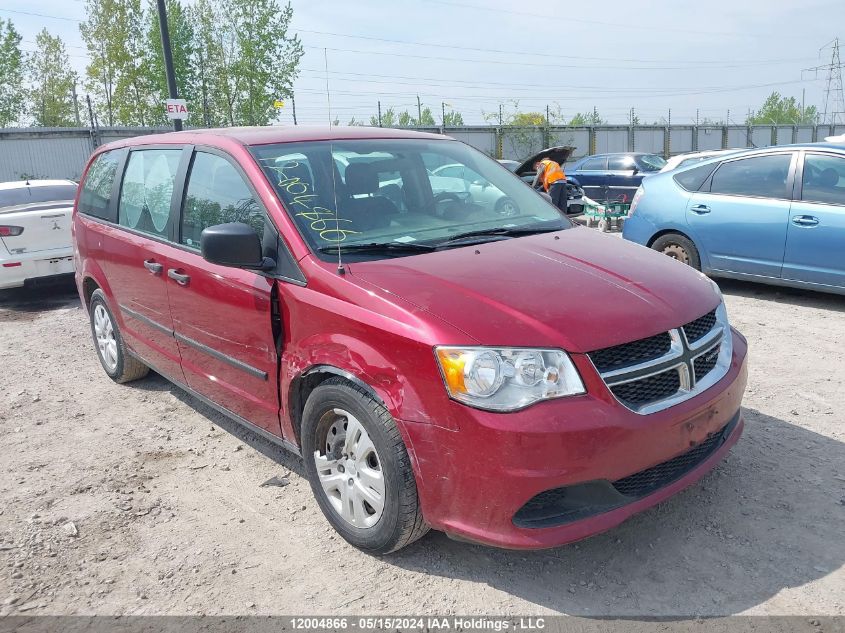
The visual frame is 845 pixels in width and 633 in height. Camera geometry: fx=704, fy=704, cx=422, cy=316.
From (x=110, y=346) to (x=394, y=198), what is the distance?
2.98 m


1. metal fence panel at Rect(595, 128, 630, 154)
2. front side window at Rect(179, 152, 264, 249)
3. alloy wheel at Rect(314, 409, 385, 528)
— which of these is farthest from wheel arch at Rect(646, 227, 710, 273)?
metal fence panel at Rect(595, 128, 630, 154)

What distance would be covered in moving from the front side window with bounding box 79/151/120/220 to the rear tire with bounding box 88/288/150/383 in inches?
24.1

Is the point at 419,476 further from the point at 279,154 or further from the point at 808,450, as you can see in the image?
the point at 808,450

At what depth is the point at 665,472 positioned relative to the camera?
2.79 metres

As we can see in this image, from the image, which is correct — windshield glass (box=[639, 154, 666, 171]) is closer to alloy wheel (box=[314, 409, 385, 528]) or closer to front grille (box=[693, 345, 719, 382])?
front grille (box=[693, 345, 719, 382])

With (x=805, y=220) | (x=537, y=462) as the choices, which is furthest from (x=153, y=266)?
(x=805, y=220)

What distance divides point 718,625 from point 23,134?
25260 mm

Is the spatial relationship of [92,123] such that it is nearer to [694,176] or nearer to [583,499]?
[694,176]

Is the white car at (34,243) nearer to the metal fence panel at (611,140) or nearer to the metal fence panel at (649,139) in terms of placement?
the metal fence panel at (611,140)

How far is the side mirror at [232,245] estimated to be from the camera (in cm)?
306

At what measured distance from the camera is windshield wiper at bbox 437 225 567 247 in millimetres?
3426

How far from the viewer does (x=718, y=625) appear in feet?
8.15

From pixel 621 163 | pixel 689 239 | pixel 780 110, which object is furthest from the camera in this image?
pixel 780 110

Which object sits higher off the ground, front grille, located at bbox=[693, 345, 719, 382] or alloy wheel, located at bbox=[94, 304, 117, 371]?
front grille, located at bbox=[693, 345, 719, 382]
